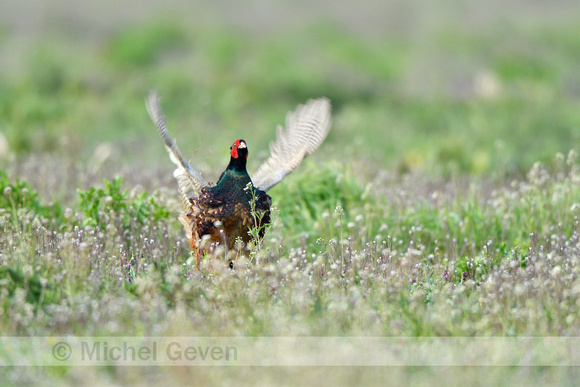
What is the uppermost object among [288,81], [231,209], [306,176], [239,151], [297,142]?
[288,81]

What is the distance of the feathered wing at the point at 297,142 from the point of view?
5.94 meters

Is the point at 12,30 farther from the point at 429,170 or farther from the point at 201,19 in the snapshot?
the point at 429,170

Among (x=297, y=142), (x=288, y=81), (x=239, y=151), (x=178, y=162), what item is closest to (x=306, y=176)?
(x=297, y=142)

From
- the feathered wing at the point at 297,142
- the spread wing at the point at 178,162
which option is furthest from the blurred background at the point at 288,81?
the spread wing at the point at 178,162

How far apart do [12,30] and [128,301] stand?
A: 790 inches

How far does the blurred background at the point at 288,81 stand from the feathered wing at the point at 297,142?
1485 mm

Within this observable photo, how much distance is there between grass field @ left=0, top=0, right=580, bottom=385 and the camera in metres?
4.06

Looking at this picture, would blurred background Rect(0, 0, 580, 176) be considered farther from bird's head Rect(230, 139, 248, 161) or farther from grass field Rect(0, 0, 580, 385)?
bird's head Rect(230, 139, 248, 161)

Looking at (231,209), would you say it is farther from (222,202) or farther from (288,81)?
(288,81)

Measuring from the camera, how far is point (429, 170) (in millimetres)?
10000

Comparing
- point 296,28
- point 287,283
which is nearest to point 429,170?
point 287,283

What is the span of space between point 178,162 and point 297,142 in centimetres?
108

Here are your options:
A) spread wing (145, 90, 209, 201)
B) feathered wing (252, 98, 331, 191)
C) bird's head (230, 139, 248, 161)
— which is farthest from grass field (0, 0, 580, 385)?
feathered wing (252, 98, 331, 191)

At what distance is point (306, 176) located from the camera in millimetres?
7305
